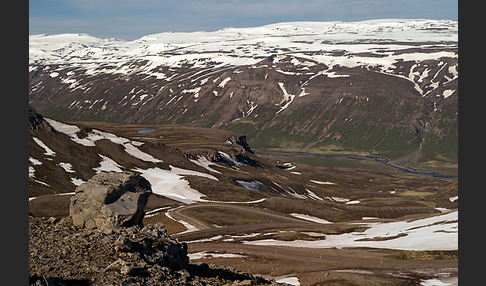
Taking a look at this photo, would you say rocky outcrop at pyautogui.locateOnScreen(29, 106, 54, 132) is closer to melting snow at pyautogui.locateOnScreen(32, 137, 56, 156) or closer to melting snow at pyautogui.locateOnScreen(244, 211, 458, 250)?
melting snow at pyautogui.locateOnScreen(32, 137, 56, 156)

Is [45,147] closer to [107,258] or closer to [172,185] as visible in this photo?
[172,185]

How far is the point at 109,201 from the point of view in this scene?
1871 inches

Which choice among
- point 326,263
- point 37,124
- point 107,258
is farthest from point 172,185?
point 107,258

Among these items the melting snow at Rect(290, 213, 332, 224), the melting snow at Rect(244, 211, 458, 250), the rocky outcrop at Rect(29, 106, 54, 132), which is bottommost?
the melting snow at Rect(290, 213, 332, 224)

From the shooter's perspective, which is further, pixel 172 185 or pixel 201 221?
pixel 172 185

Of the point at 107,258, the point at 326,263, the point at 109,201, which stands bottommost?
the point at 326,263

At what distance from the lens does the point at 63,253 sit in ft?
115

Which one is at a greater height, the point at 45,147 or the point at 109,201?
the point at 109,201

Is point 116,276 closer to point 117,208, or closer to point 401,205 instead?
point 117,208

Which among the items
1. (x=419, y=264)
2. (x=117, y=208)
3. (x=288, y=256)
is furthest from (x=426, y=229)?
(x=117, y=208)

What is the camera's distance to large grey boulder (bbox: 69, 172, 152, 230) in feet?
150

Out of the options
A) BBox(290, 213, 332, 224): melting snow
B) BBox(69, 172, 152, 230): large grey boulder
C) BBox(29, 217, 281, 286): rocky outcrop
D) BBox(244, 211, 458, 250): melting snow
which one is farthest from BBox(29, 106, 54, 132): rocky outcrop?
BBox(29, 217, 281, 286): rocky outcrop

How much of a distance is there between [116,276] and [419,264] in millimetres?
62724

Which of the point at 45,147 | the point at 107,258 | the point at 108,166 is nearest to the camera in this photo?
the point at 107,258
